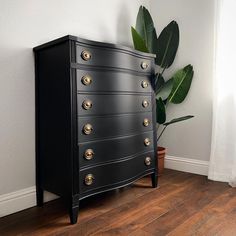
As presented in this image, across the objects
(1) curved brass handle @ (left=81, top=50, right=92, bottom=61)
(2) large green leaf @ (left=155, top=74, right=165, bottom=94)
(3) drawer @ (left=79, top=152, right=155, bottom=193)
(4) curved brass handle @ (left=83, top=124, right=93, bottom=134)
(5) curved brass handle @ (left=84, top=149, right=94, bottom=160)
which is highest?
(1) curved brass handle @ (left=81, top=50, right=92, bottom=61)

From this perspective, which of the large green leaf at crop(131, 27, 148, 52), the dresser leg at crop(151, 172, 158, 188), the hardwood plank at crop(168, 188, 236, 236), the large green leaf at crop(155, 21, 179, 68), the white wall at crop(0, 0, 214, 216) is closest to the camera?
the hardwood plank at crop(168, 188, 236, 236)

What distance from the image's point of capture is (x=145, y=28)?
2.48m

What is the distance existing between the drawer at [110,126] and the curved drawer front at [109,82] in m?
0.19

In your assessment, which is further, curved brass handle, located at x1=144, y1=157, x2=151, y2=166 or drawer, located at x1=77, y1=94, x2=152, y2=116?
curved brass handle, located at x1=144, y1=157, x2=151, y2=166

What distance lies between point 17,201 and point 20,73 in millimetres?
863

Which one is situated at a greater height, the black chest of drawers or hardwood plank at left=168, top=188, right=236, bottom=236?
the black chest of drawers

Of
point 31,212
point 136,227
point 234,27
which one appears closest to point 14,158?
point 31,212

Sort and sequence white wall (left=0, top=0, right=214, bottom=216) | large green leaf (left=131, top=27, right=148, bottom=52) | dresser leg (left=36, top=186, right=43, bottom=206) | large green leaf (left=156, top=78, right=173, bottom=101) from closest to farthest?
white wall (left=0, top=0, right=214, bottom=216), dresser leg (left=36, top=186, right=43, bottom=206), large green leaf (left=131, top=27, right=148, bottom=52), large green leaf (left=156, top=78, right=173, bottom=101)

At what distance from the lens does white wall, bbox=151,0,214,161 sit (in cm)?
241

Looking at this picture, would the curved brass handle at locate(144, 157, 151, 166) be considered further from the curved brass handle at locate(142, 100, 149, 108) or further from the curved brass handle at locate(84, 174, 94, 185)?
the curved brass handle at locate(84, 174, 94, 185)

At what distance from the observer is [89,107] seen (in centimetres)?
158

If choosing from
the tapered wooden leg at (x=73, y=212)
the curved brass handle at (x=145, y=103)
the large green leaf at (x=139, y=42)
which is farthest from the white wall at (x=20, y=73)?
the curved brass handle at (x=145, y=103)

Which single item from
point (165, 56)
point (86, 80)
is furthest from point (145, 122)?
point (165, 56)

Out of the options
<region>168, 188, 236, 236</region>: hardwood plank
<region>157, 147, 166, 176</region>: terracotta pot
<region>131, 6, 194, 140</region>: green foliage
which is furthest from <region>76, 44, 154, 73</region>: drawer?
<region>168, 188, 236, 236</region>: hardwood plank
